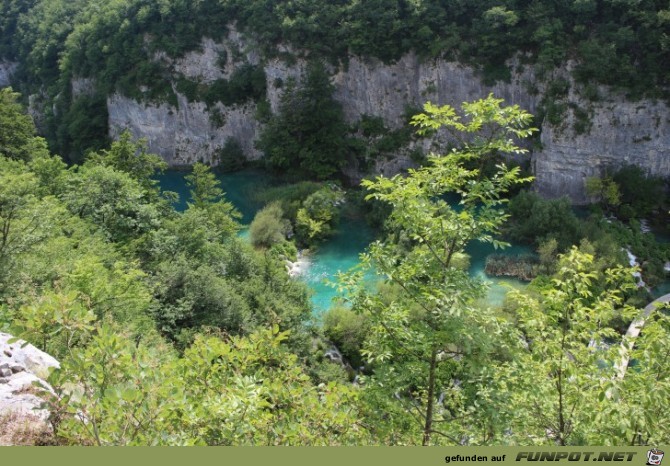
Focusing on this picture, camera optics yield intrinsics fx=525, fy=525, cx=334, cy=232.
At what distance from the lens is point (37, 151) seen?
29922 mm

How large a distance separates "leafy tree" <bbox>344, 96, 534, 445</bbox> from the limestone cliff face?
30.5m

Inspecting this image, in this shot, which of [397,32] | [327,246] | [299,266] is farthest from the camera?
[397,32]

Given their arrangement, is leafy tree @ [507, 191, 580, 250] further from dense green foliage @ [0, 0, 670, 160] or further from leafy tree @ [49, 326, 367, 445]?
leafy tree @ [49, 326, 367, 445]

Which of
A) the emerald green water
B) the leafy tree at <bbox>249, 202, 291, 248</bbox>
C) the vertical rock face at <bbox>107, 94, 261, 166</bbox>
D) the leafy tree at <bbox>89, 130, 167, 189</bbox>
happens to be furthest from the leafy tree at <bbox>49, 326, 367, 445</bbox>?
the vertical rock face at <bbox>107, 94, 261, 166</bbox>

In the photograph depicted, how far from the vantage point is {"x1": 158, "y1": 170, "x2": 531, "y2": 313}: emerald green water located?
26.6 metres

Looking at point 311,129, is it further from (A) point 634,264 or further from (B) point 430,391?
(B) point 430,391

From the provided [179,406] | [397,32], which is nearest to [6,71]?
[397,32]

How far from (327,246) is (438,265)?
26.0 metres

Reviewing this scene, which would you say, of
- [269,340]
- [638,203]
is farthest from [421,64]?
[269,340]

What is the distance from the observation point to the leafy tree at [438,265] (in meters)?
5.59

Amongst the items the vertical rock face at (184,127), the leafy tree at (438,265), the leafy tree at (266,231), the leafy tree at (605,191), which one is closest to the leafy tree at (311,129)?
the vertical rock face at (184,127)

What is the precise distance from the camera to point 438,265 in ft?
19.7

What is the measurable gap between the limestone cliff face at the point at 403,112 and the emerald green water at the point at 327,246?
12.2ft

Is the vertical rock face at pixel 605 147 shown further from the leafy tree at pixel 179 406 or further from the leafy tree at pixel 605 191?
the leafy tree at pixel 179 406
